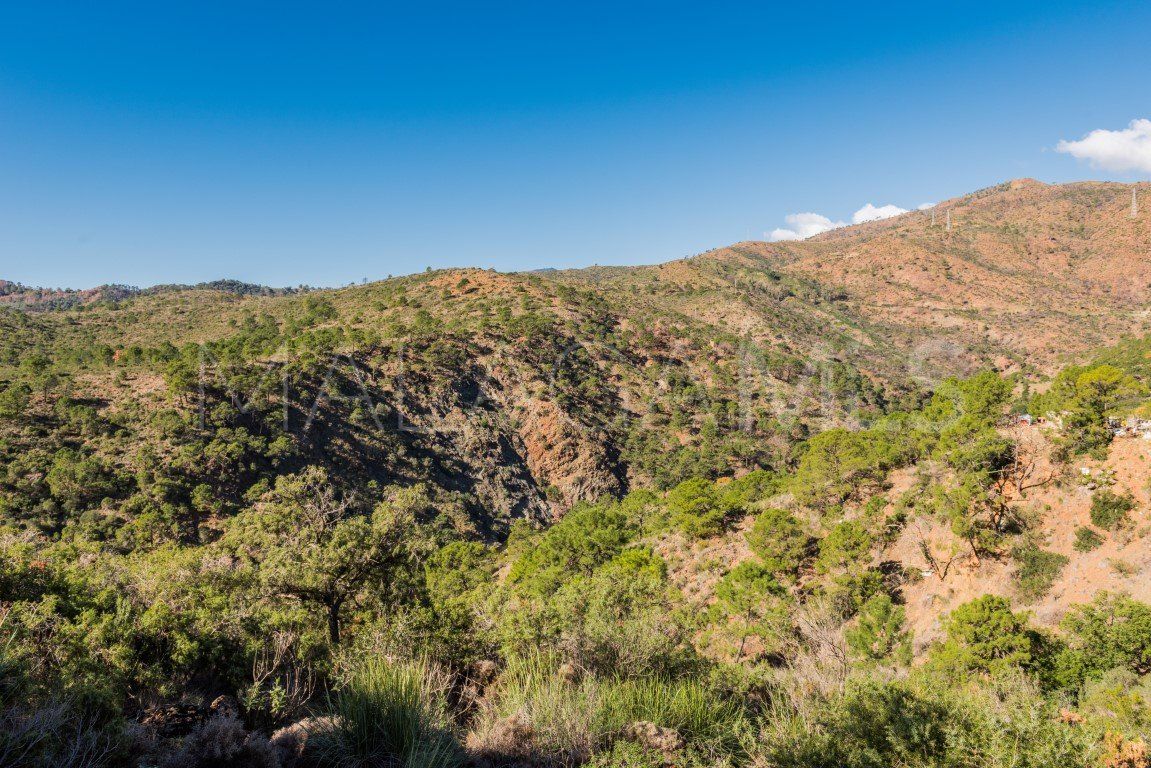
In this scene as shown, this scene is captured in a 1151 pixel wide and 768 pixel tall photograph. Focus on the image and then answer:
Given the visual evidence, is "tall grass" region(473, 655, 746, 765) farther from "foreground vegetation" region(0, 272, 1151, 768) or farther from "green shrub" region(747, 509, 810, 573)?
"green shrub" region(747, 509, 810, 573)

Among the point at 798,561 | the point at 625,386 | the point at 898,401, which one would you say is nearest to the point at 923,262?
the point at 898,401

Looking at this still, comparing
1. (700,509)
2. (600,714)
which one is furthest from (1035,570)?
(600,714)

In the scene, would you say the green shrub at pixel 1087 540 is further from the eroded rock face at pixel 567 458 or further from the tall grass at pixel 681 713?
the eroded rock face at pixel 567 458

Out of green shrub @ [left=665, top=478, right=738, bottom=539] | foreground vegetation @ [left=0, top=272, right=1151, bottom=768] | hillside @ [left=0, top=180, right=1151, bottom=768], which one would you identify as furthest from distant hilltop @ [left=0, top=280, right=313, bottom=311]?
green shrub @ [left=665, top=478, right=738, bottom=539]

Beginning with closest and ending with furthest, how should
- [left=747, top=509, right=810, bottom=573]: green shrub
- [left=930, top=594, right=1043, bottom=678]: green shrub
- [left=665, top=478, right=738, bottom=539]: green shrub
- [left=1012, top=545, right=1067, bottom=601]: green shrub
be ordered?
[left=930, top=594, right=1043, bottom=678]: green shrub
[left=1012, top=545, right=1067, bottom=601]: green shrub
[left=747, top=509, right=810, bottom=573]: green shrub
[left=665, top=478, right=738, bottom=539]: green shrub

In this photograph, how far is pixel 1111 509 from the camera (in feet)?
61.3

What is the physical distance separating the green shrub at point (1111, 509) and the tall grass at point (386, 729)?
23799 mm

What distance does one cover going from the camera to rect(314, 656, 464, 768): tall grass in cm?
489

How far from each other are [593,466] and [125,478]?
3447 centimetres

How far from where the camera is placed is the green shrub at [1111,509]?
18469 millimetres

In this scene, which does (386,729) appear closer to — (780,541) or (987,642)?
(987,642)

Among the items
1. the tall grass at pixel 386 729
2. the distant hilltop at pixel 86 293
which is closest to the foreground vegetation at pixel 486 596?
the tall grass at pixel 386 729

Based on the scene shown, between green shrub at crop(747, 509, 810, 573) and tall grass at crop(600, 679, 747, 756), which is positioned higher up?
tall grass at crop(600, 679, 747, 756)

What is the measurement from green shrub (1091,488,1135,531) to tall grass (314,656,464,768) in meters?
23.8
